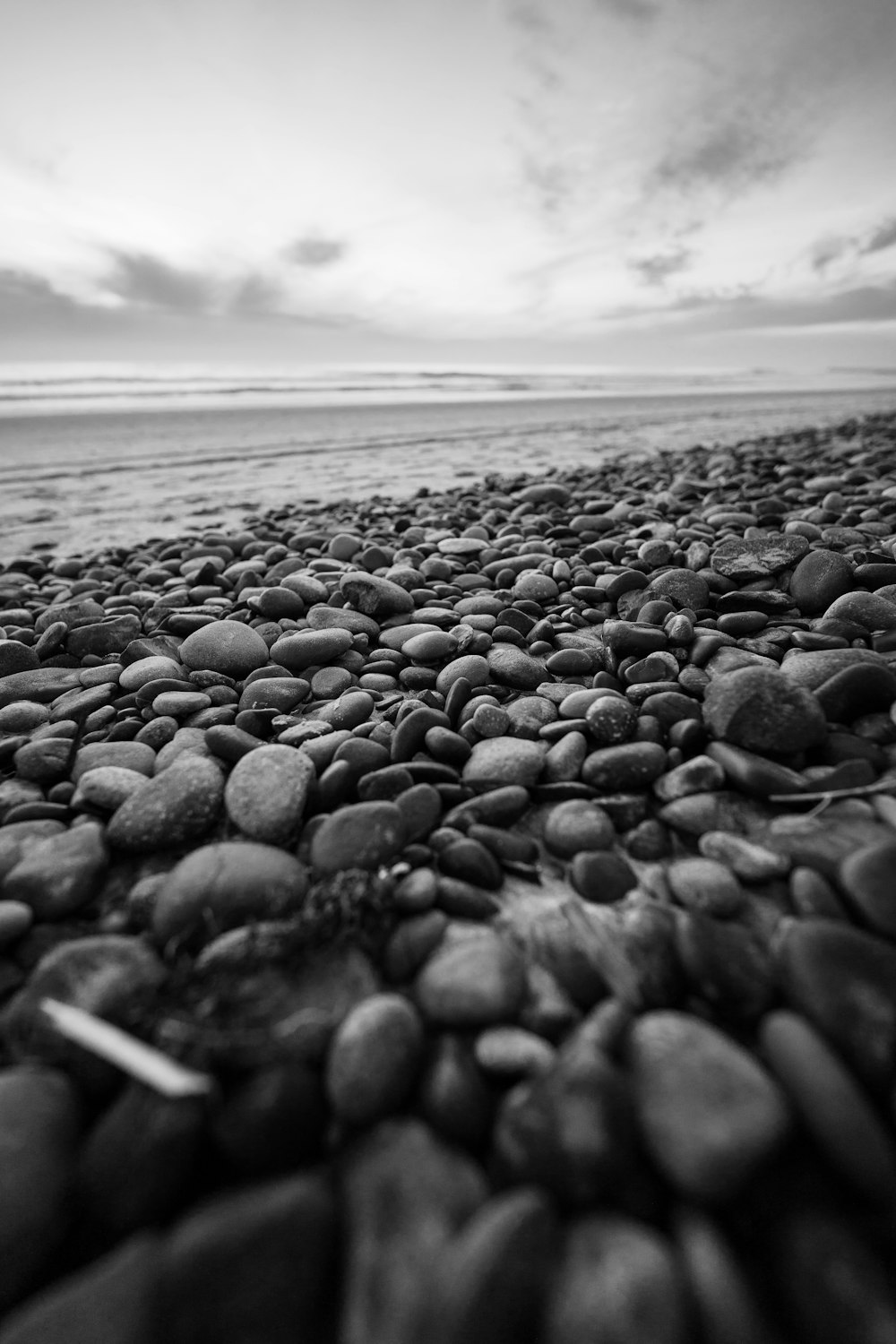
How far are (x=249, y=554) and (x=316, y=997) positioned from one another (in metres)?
2.93

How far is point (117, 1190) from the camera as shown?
82cm

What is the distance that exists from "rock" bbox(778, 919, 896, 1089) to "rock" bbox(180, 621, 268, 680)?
1.85 m

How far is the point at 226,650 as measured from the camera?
224 cm

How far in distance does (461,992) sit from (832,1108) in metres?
0.53

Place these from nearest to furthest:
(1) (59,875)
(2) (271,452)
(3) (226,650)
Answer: (1) (59,875) → (3) (226,650) → (2) (271,452)

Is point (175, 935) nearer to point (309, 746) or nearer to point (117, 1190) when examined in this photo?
point (117, 1190)

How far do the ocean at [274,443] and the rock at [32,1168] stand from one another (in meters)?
3.86

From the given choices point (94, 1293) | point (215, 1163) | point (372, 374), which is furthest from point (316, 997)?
point (372, 374)

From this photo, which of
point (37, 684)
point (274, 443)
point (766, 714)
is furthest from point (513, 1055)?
point (274, 443)

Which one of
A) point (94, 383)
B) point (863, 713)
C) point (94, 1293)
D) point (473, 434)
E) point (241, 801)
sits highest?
point (94, 383)

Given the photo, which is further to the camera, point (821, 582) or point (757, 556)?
point (757, 556)

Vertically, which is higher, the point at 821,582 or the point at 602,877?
the point at 821,582

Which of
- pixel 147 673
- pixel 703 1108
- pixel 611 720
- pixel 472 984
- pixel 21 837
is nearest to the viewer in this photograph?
pixel 703 1108

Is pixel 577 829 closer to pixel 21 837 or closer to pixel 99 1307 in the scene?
pixel 99 1307
